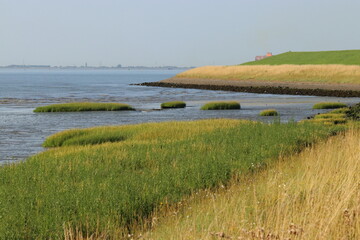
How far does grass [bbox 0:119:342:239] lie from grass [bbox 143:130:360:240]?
27.3 inches

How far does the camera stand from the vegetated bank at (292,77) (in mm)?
85456

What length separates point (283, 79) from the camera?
10556 cm

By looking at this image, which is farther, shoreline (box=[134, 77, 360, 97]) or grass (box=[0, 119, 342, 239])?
shoreline (box=[134, 77, 360, 97])

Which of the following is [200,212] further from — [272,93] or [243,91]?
[243,91]

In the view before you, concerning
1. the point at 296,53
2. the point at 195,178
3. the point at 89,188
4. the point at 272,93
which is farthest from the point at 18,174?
the point at 296,53

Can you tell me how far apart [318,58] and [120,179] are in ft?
431

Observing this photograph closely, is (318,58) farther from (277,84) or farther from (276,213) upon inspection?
(276,213)

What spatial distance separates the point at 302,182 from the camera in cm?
1115

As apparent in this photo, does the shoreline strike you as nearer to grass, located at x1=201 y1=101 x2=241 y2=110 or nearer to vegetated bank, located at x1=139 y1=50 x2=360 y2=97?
vegetated bank, located at x1=139 y1=50 x2=360 y2=97

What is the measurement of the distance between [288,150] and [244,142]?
191 centimetres

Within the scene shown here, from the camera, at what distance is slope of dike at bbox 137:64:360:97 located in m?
83.4

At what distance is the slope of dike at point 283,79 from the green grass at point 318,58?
49.1 feet

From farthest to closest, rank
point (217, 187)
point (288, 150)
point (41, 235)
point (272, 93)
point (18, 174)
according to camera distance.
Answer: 1. point (272, 93)
2. point (288, 150)
3. point (18, 174)
4. point (217, 187)
5. point (41, 235)

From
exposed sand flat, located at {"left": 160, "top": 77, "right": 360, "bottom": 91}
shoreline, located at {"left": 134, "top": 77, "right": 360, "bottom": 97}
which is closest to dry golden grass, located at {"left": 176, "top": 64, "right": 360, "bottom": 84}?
exposed sand flat, located at {"left": 160, "top": 77, "right": 360, "bottom": 91}
